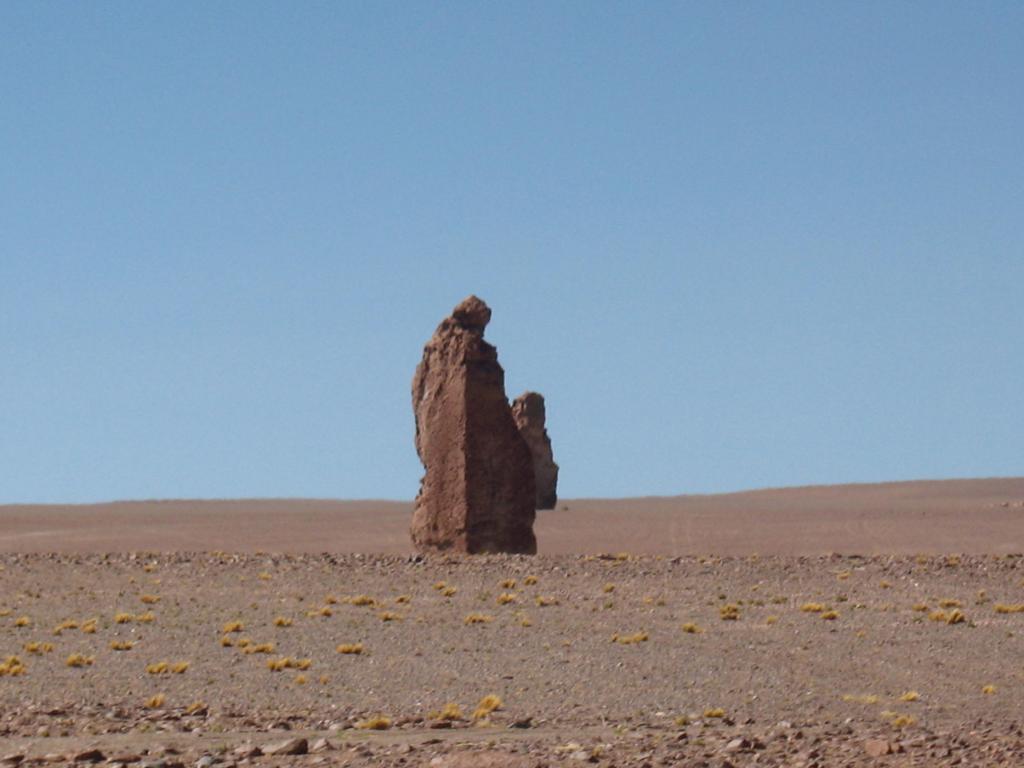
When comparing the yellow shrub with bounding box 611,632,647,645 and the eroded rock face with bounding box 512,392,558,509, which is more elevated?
the eroded rock face with bounding box 512,392,558,509

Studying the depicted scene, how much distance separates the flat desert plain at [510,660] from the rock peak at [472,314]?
183 inches

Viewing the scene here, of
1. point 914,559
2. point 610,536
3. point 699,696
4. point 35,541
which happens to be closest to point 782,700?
point 699,696

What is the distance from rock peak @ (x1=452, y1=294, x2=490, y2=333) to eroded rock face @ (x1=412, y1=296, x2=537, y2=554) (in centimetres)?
2

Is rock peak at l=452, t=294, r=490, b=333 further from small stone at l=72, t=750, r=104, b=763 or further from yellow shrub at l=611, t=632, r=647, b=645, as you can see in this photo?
small stone at l=72, t=750, r=104, b=763

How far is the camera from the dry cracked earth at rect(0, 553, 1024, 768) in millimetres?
14070

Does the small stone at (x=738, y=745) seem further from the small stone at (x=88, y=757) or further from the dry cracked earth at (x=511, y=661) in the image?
the small stone at (x=88, y=757)

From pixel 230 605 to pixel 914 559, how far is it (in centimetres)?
1380

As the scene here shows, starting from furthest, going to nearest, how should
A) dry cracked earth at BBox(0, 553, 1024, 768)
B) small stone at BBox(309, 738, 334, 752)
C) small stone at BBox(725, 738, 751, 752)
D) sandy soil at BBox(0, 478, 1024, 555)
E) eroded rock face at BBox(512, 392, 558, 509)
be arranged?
eroded rock face at BBox(512, 392, 558, 509)
sandy soil at BBox(0, 478, 1024, 555)
dry cracked earth at BBox(0, 553, 1024, 768)
small stone at BBox(309, 738, 334, 752)
small stone at BBox(725, 738, 751, 752)

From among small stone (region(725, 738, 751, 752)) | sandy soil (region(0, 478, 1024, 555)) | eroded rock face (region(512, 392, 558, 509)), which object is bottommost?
small stone (region(725, 738, 751, 752))

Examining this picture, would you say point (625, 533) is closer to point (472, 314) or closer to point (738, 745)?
point (472, 314)

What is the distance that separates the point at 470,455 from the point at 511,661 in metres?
11.3

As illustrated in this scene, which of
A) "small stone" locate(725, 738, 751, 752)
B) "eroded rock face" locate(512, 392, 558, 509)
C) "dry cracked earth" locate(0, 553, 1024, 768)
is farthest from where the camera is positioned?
"eroded rock face" locate(512, 392, 558, 509)

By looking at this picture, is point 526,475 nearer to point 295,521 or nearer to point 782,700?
point 782,700

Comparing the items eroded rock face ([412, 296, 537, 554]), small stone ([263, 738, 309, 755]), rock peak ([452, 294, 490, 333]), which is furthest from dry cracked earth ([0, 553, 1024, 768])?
rock peak ([452, 294, 490, 333])
